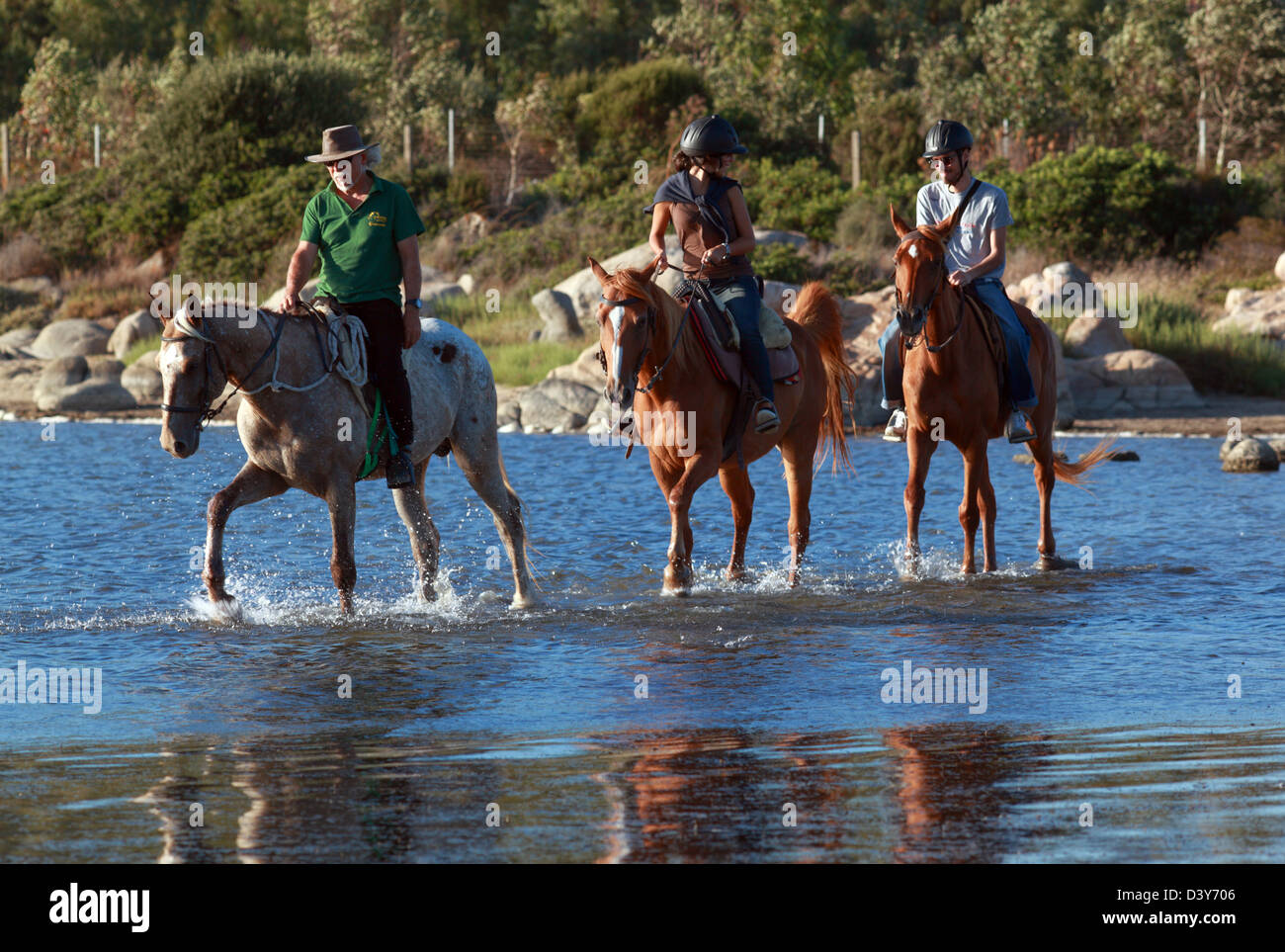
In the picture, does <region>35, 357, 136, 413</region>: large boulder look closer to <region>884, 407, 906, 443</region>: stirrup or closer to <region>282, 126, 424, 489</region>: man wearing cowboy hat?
<region>884, 407, 906, 443</region>: stirrup

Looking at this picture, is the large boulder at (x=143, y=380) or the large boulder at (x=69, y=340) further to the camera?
the large boulder at (x=69, y=340)

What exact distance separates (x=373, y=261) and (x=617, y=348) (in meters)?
1.43

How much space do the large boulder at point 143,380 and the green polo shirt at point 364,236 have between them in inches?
Answer: 669

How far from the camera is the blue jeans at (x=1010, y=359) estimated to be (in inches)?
412

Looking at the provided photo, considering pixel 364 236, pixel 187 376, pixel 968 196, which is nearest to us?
pixel 187 376

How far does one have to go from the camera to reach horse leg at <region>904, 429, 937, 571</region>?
34.0 ft

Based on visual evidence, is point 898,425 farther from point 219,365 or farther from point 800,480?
point 219,365

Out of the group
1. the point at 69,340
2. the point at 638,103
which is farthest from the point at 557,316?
the point at 638,103

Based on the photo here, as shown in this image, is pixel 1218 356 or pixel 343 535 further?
pixel 1218 356

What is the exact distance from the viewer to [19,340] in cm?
3003

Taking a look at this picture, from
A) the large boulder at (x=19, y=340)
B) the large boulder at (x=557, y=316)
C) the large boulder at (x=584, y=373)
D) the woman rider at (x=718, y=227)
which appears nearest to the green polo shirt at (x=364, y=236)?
the woman rider at (x=718, y=227)

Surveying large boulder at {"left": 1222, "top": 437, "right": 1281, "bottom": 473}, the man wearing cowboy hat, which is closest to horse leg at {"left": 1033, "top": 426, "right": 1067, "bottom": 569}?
the man wearing cowboy hat

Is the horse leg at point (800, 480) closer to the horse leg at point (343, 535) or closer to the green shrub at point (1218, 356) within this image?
the horse leg at point (343, 535)
